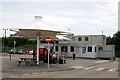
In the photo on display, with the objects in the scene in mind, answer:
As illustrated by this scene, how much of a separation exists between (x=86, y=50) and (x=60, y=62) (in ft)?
44.9

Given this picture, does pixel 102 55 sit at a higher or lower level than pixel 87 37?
lower

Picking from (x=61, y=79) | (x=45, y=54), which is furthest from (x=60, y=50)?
(x=61, y=79)

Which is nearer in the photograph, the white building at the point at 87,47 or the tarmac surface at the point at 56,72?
the tarmac surface at the point at 56,72

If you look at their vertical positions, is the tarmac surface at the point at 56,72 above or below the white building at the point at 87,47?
below

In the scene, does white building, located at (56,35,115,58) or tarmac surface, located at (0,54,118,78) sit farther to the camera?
white building, located at (56,35,115,58)

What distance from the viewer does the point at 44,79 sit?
11.3 metres

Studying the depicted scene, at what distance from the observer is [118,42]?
53.8 m

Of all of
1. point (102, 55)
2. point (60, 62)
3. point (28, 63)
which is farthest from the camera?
point (102, 55)

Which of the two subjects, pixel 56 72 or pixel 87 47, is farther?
pixel 87 47

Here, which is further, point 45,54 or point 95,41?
point 95,41

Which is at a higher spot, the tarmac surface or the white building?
the white building

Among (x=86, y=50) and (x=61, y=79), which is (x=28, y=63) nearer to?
(x=61, y=79)

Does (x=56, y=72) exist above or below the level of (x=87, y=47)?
below

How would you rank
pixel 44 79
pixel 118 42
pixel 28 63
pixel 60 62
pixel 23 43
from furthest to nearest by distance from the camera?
pixel 23 43 → pixel 118 42 → pixel 60 62 → pixel 28 63 → pixel 44 79
